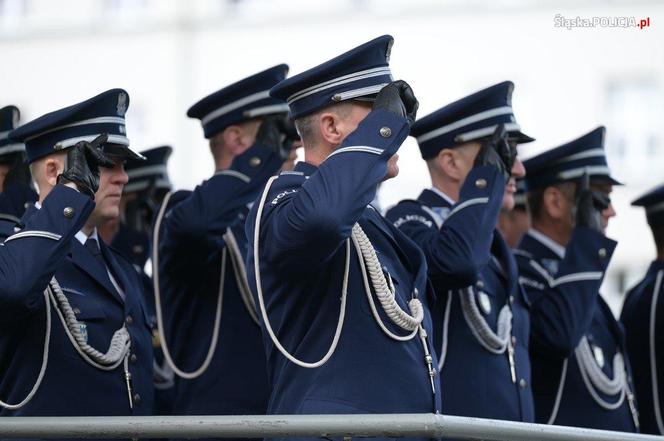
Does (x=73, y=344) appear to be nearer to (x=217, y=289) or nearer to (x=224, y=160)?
(x=217, y=289)

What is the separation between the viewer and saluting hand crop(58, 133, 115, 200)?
5781mm

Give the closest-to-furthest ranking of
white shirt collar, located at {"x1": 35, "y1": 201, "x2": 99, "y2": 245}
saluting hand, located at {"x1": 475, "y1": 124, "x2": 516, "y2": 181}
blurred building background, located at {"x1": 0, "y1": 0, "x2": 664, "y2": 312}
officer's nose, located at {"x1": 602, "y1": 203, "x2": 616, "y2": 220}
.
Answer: white shirt collar, located at {"x1": 35, "y1": 201, "x2": 99, "y2": 245}
saluting hand, located at {"x1": 475, "y1": 124, "x2": 516, "y2": 181}
officer's nose, located at {"x1": 602, "y1": 203, "x2": 616, "y2": 220}
blurred building background, located at {"x1": 0, "y1": 0, "x2": 664, "y2": 312}

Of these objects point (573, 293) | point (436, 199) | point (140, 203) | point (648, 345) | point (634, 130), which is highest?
point (634, 130)

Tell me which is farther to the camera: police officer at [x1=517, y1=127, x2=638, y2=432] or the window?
the window

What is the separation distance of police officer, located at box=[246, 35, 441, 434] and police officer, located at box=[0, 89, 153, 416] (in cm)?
65

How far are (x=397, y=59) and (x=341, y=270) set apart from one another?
19588 millimetres

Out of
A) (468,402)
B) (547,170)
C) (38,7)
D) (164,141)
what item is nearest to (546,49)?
(164,141)

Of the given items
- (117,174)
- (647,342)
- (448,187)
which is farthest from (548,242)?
(117,174)

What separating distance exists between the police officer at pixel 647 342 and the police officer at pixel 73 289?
2.51m

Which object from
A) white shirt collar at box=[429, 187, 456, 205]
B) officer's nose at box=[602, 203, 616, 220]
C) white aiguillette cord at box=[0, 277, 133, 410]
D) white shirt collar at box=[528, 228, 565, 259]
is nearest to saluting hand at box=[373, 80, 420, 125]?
white aiguillette cord at box=[0, 277, 133, 410]

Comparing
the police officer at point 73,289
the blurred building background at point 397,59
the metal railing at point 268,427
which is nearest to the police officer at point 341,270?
the metal railing at point 268,427

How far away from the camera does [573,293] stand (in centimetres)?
710

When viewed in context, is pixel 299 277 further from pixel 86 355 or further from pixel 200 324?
pixel 200 324

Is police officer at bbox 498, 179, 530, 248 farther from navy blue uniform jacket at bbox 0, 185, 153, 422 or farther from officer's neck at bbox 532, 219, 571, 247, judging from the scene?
navy blue uniform jacket at bbox 0, 185, 153, 422
